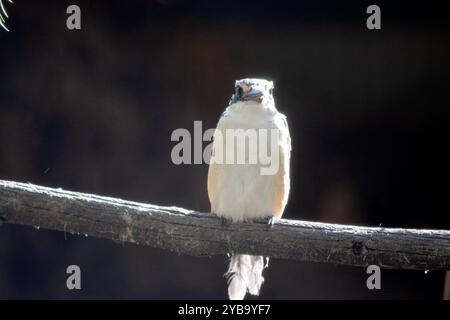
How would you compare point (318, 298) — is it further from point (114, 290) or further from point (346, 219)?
point (114, 290)

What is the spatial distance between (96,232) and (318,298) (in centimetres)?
359

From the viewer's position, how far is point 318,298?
22.4 ft

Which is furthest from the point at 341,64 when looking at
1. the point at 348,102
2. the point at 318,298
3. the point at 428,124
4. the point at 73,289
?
the point at 73,289

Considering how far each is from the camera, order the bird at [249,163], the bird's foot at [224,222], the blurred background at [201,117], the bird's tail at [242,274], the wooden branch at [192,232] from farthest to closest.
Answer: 1. the blurred background at [201,117]
2. the bird's tail at [242,274]
3. the bird at [249,163]
4. the bird's foot at [224,222]
5. the wooden branch at [192,232]

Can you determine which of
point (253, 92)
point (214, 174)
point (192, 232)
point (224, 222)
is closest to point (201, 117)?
point (214, 174)

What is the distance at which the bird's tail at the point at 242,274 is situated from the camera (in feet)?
14.5

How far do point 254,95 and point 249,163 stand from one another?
403 mm

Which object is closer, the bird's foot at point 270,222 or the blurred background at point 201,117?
the bird's foot at point 270,222

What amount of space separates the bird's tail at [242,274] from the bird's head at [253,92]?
0.98 metres

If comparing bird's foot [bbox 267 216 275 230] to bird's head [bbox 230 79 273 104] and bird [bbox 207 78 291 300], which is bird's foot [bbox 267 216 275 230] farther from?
bird's head [bbox 230 79 273 104]

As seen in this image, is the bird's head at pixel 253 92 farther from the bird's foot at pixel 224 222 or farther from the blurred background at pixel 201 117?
the blurred background at pixel 201 117

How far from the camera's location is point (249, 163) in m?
4.15

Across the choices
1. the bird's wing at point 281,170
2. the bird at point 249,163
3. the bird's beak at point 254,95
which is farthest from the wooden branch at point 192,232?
the bird's beak at point 254,95

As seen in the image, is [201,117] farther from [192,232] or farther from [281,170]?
[192,232]
